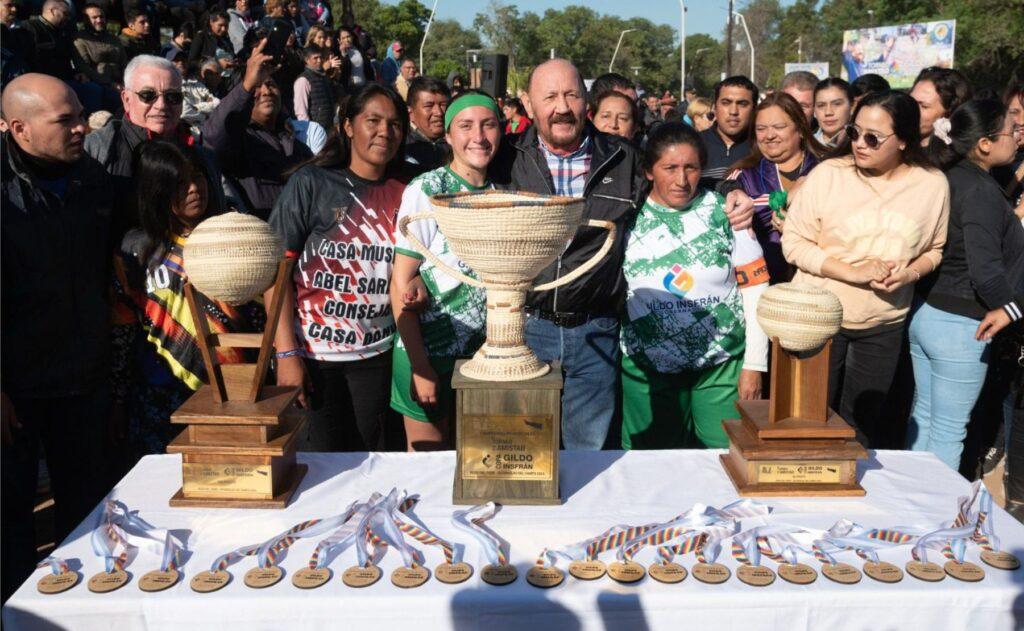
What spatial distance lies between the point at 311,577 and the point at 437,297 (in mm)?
1287

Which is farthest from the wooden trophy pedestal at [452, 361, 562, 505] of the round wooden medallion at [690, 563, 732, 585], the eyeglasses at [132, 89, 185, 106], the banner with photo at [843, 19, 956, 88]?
the banner with photo at [843, 19, 956, 88]

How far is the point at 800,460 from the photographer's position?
72.7 inches

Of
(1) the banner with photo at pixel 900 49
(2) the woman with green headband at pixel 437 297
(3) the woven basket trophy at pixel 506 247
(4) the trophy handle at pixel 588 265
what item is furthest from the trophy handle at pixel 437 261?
(1) the banner with photo at pixel 900 49

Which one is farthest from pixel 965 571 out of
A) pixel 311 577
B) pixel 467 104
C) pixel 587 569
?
Result: pixel 467 104

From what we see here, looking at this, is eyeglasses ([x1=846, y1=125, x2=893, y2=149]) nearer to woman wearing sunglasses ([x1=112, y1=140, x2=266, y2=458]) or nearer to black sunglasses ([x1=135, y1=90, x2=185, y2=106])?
woman wearing sunglasses ([x1=112, y1=140, x2=266, y2=458])

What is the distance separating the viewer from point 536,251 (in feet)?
5.65

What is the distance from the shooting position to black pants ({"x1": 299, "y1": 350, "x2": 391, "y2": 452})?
8.97 ft

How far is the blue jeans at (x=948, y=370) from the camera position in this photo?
3.00 metres

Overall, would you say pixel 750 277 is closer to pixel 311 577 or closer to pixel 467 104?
pixel 467 104

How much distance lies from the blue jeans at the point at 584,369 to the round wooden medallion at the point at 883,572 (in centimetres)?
128

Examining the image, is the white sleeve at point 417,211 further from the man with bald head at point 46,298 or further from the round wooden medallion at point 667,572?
the round wooden medallion at point 667,572

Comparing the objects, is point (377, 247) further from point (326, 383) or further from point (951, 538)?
point (951, 538)

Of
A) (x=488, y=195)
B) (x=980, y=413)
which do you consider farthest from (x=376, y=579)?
(x=980, y=413)

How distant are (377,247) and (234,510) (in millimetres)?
1133
